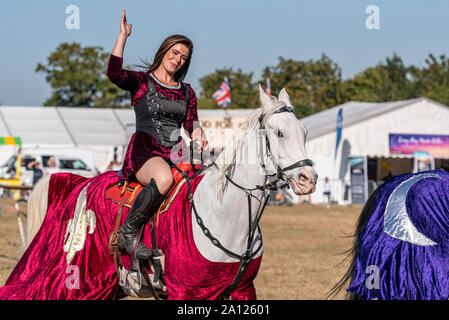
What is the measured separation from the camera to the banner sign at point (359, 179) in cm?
3253

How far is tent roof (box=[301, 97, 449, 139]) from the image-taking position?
113 ft

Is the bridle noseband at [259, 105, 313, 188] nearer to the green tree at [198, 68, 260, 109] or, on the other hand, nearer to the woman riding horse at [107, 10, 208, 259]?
the woman riding horse at [107, 10, 208, 259]

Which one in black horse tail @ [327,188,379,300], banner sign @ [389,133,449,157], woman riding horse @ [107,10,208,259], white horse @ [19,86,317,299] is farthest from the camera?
banner sign @ [389,133,449,157]

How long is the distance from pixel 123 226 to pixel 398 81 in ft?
242

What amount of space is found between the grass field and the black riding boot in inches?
130

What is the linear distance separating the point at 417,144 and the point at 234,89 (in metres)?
31.5

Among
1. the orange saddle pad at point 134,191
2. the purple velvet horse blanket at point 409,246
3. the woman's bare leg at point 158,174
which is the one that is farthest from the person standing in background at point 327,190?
the woman's bare leg at point 158,174

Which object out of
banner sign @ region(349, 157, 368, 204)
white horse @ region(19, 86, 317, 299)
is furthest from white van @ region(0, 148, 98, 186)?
white horse @ region(19, 86, 317, 299)

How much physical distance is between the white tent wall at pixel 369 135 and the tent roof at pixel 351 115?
8.2 inches

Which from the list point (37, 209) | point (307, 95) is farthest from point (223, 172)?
point (307, 95)

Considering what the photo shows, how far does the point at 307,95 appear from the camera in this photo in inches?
2411

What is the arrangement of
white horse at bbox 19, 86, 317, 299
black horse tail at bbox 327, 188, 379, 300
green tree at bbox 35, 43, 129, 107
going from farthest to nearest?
1. green tree at bbox 35, 43, 129, 107
2. black horse tail at bbox 327, 188, 379, 300
3. white horse at bbox 19, 86, 317, 299

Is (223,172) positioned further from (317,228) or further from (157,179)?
(317,228)

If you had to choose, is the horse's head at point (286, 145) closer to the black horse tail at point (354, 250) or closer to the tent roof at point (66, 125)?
the black horse tail at point (354, 250)
